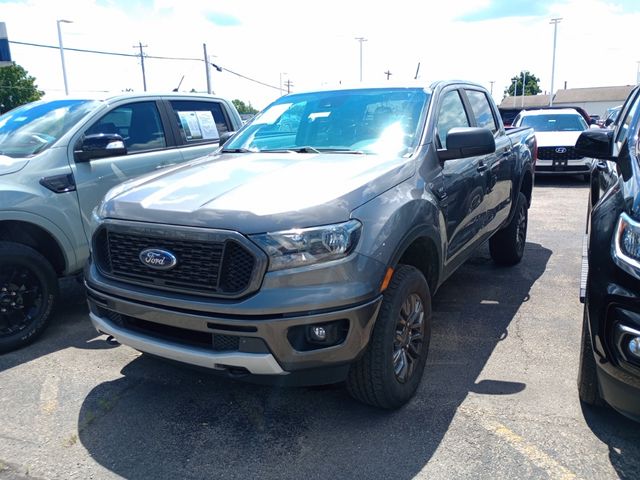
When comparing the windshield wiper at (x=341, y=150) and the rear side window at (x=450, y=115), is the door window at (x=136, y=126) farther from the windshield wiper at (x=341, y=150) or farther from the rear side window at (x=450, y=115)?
the rear side window at (x=450, y=115)

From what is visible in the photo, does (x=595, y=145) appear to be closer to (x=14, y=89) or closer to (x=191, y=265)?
(x=191, y=265)

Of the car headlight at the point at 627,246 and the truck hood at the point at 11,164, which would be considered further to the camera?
the truck hood at the point at 11,164

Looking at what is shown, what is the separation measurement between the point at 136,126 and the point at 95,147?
2.64 ft

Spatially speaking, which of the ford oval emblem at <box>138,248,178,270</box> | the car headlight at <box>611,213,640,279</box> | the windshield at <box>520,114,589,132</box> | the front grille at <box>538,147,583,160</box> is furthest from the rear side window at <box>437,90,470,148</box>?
the windshield at <box>520,114,589,132</box>

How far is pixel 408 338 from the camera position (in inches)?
122

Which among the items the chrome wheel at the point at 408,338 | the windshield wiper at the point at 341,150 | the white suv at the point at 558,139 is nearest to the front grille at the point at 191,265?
the chrome wheel at the point at 408,338

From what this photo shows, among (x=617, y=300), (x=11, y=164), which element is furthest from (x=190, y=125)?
(x=617, y=300)

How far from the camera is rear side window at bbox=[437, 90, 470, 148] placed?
3.87m

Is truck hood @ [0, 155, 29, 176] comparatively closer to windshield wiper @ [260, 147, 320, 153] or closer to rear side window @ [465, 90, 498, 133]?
windshield wiper @ [260, 147, 320, 153]

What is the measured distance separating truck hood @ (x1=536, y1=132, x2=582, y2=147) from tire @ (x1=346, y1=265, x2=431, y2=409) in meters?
9.79

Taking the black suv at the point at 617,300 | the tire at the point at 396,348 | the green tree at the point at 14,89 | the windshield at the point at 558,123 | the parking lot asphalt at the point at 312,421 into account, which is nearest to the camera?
the black suv at the point at 617,300

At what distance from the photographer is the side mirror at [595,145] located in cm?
368

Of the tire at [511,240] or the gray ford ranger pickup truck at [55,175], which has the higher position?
the gray ford ranger pickup truck at [55,175]

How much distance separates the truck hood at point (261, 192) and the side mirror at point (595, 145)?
1.36 meters
